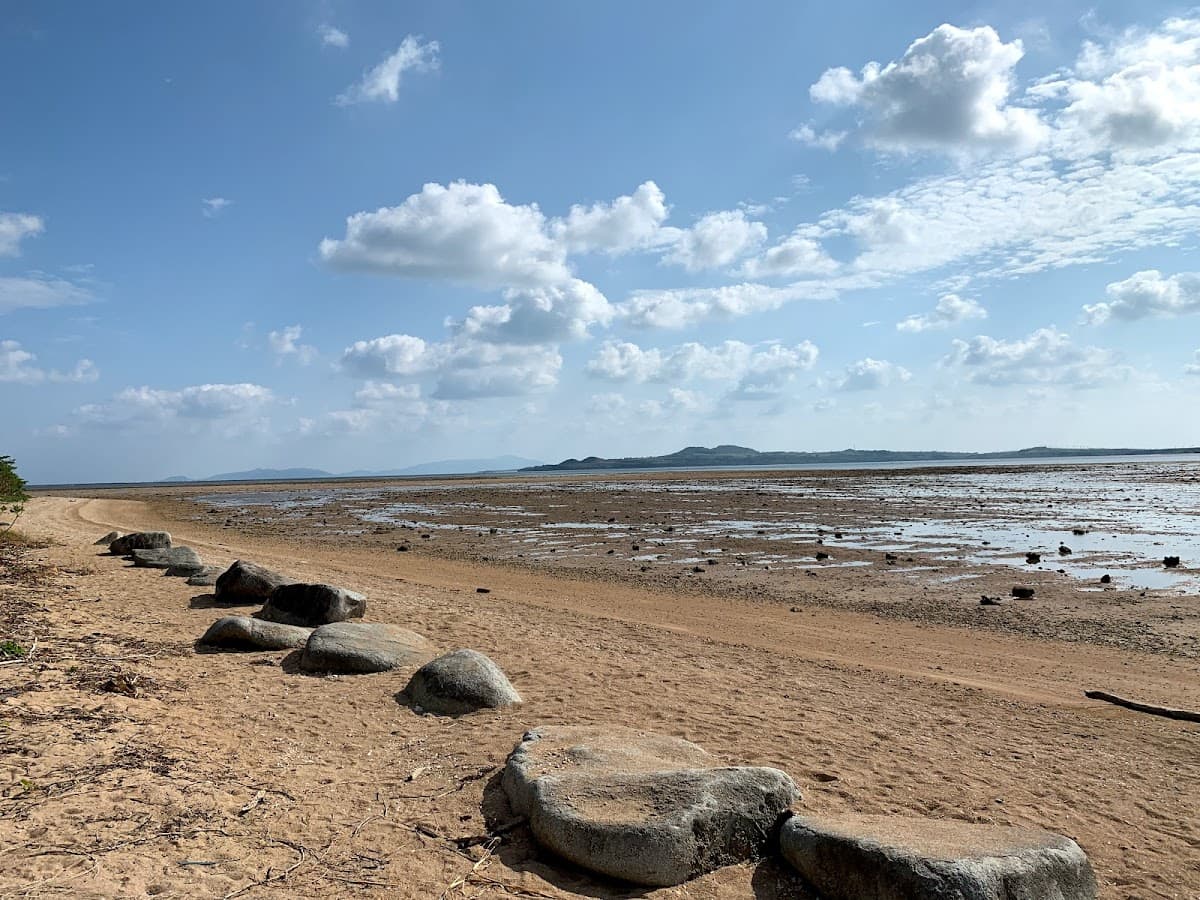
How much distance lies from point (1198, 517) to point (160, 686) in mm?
39052

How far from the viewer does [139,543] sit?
61.5ft

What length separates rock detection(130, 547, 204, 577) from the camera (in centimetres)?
1641

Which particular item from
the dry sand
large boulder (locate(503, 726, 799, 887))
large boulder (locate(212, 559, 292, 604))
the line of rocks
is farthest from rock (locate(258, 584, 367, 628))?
large boulder (locate(503, 726, 799, 887))

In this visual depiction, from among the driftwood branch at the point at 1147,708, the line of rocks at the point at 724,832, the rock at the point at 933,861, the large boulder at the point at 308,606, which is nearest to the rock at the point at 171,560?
the large boulder at the point at 308,606

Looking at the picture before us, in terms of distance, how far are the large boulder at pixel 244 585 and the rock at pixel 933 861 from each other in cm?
1128

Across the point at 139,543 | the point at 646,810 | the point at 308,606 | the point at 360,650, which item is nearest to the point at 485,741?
the point at 646,810

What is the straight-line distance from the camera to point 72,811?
507 cm

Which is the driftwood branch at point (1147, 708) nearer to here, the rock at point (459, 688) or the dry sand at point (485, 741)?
the dry sand at point (485, 741)

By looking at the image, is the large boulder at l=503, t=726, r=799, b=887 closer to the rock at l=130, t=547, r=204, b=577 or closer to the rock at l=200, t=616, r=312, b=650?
the rock at l=200, t=616, r=312, b=650

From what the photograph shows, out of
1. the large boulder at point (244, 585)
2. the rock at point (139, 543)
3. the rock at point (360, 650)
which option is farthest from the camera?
the rock at point (139, 543)

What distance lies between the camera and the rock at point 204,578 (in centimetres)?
1483

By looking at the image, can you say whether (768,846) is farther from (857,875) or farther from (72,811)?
→ (72,811)

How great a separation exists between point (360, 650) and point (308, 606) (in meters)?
2.63

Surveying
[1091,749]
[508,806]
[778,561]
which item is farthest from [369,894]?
[778,561]
